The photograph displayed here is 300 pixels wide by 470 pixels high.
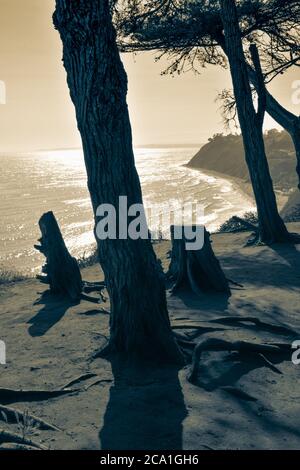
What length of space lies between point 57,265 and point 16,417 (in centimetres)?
573

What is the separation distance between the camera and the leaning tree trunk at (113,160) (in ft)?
17.4

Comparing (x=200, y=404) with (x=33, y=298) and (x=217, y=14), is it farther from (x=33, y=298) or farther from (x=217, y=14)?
(x=217, y=14)

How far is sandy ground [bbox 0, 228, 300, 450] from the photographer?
4.37 meters

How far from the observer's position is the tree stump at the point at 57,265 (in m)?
9.98

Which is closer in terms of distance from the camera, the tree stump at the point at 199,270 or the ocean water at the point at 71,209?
the tree stump at the point at 199,270

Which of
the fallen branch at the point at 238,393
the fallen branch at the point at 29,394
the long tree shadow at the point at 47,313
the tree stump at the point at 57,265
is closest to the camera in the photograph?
the fallen branch at the point at 238,393

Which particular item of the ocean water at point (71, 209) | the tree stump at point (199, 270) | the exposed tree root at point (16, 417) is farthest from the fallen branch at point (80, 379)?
the ocean water at point (71, 209)

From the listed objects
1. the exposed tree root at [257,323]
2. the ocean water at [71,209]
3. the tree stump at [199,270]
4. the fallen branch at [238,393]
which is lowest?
the ocean water at [71,209]

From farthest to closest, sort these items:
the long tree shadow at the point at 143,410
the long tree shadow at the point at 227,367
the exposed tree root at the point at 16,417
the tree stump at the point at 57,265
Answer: the tree stump at the point at 57,265 < the long tree shadow at the point at 227,367 < the exposed tree root at the point at 16,417 < the long tree shadow at the point at 143,410

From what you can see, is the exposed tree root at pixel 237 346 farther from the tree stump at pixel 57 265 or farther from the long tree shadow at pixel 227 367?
the tree stump at pixel 57 265

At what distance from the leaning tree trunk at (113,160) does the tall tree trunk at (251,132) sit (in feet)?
26.5

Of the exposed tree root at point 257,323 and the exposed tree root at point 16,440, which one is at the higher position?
the exposed tree root at point 257,323

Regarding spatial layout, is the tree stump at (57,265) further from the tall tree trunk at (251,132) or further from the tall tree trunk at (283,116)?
the tall tree trunk at (283,116)

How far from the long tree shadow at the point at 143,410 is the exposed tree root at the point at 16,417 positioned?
512 millimetres
